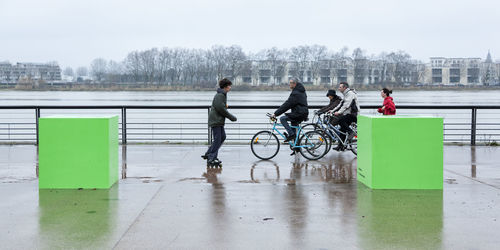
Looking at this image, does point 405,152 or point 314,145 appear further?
point 314,145

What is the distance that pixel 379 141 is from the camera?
26.3 ft

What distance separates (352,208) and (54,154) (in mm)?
4045

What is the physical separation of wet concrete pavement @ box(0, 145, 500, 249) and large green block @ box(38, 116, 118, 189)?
9.7 inches

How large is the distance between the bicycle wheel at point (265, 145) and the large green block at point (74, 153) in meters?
4.05

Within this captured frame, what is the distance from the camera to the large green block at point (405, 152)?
7945mm

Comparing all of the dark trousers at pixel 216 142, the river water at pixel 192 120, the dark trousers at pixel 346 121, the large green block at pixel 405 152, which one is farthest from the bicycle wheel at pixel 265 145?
the large green block at pixel 405 152

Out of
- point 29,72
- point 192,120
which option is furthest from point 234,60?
point 192,120

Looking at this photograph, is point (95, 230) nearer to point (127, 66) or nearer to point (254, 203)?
point (254, 203)

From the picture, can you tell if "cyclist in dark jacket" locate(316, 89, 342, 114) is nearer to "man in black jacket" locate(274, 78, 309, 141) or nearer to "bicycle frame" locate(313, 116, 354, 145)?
"bicycle frame" locate(313, 116, 354, 145)

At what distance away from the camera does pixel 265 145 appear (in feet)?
38.2

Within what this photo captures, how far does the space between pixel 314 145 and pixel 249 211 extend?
507 centimetres

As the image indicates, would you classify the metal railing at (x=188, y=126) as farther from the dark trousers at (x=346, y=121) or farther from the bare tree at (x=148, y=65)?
the bare tree at (x=148, y=65)

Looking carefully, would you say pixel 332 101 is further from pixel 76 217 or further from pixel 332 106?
pixel 76 217

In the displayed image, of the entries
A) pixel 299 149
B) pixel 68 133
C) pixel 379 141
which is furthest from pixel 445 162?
pixel 68 133
